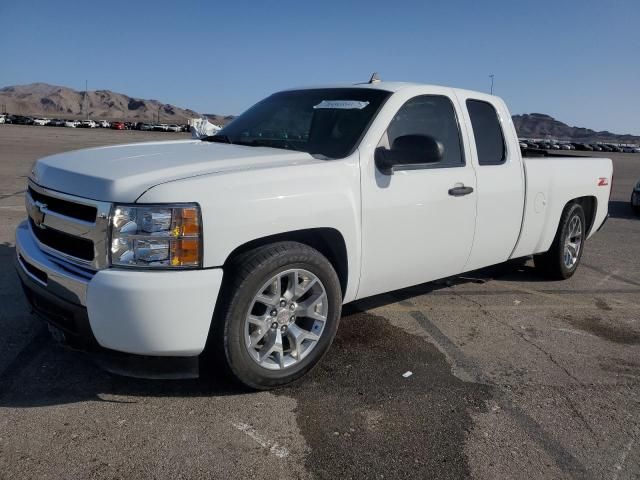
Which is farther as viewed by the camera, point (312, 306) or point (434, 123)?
point (434, 123)

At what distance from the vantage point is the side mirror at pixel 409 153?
A: 149 inches

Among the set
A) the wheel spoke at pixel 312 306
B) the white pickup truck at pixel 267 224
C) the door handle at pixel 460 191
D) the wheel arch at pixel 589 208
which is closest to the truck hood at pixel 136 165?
the white pickup truck at pixel 267 224

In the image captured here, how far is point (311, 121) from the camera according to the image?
440 cm

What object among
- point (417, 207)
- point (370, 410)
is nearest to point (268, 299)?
point (370, 410)

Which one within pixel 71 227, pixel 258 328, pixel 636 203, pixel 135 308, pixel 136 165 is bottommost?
pixel 636 203

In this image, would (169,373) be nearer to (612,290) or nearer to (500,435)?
(500,435)

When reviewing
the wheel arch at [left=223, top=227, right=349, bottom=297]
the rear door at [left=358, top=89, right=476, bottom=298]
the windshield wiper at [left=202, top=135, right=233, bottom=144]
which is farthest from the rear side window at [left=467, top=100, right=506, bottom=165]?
the windshield wiper at [left=202, top=135, right=233, bottom=144]

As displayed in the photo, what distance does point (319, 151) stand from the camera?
158 inches

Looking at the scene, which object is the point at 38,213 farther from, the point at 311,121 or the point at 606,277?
the point at 606,277

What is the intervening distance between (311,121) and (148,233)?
1892 millimetres

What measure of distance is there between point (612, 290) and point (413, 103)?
3.33 meters

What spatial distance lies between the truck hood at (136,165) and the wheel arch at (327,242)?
0.43 meters

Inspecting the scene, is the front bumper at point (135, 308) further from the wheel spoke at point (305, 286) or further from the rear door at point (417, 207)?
the rear door at point (417, 207)

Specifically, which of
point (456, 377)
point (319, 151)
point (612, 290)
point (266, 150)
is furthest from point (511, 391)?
point (612, 290)
